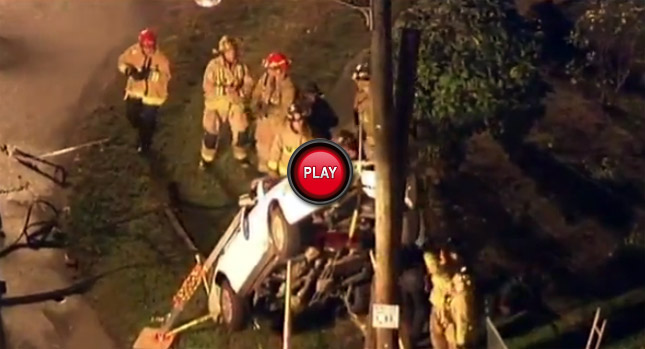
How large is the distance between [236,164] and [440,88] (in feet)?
1.09

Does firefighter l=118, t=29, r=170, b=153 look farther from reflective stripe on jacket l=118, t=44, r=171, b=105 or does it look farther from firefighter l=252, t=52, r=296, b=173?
firefighter l=252, t=52, r=296, b=173

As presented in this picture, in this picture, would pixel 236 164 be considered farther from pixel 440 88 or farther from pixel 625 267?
pixel 625 267

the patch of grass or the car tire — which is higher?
the patch of grass

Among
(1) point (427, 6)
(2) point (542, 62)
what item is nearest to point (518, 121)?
(2) point (542, 62)

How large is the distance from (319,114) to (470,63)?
0.80ft

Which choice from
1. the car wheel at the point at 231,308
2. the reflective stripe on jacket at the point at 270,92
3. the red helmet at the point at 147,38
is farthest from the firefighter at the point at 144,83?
the car wheel at the point at 231,308

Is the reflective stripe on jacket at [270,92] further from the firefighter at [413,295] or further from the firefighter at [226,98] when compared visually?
the firefighter at [413,295]

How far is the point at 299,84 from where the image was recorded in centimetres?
192

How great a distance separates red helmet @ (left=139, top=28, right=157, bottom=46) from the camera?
1.92m

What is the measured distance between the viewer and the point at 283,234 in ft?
6.22

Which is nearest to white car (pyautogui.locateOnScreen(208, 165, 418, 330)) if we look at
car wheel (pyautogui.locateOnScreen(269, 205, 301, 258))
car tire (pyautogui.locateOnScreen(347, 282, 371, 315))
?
car wheel (pyautogui.locateOnScreen(269, 205, 301, 258))

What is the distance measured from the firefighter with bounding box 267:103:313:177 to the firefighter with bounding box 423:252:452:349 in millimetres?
259

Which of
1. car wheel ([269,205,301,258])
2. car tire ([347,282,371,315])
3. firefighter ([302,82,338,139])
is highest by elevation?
firefighter ([302,82,338,139])

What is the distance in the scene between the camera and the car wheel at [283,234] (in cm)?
189
